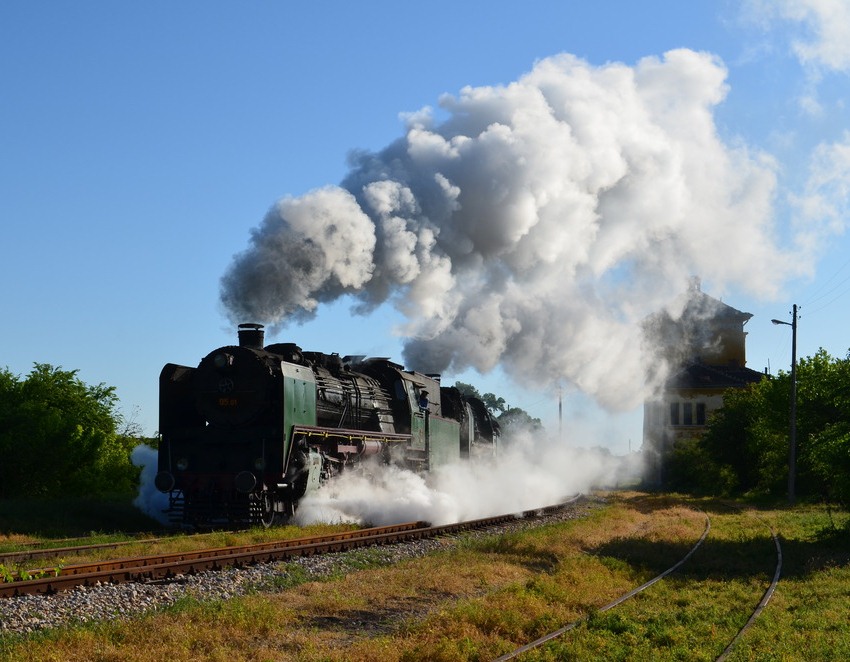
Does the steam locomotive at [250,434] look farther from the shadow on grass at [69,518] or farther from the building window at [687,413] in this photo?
the building window at [687,413]

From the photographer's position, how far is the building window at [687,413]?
63875mm

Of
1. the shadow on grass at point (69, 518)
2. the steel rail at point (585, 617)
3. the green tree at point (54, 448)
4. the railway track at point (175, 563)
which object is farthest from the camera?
the green tree at point (54, 448)

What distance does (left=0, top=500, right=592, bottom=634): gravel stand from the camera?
366 inches

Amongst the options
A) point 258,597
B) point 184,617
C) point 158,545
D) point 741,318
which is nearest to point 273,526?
point 158,545

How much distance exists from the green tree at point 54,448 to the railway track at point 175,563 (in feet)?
34.9

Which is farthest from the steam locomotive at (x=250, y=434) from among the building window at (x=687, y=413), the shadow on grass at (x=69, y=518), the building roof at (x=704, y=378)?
the building window at (x=687, y=413)

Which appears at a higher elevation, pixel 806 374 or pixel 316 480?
pixel 806 374

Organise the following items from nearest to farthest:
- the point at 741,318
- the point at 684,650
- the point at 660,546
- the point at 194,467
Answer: the point at 684,650 → the point at 660,546 → the point at 194,467 → the point at 741,318

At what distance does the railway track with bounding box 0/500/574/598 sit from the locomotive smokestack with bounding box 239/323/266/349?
4.47 meters

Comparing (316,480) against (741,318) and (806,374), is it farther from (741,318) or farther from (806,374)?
(741,318)

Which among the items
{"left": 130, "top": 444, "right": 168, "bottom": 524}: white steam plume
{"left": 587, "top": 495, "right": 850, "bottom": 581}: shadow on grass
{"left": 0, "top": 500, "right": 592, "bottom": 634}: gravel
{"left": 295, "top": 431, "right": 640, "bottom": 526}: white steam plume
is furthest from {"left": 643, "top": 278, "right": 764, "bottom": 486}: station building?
{"left": 0, "top": 500, "right": 592, "bottom": 634}: gravel

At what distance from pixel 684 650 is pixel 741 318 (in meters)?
67.1

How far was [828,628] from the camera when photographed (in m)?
10.2

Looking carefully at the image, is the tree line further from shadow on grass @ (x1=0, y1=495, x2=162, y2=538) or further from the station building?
shadow on grass @ (x1=0, y1=495, x2=162, y2=538)
